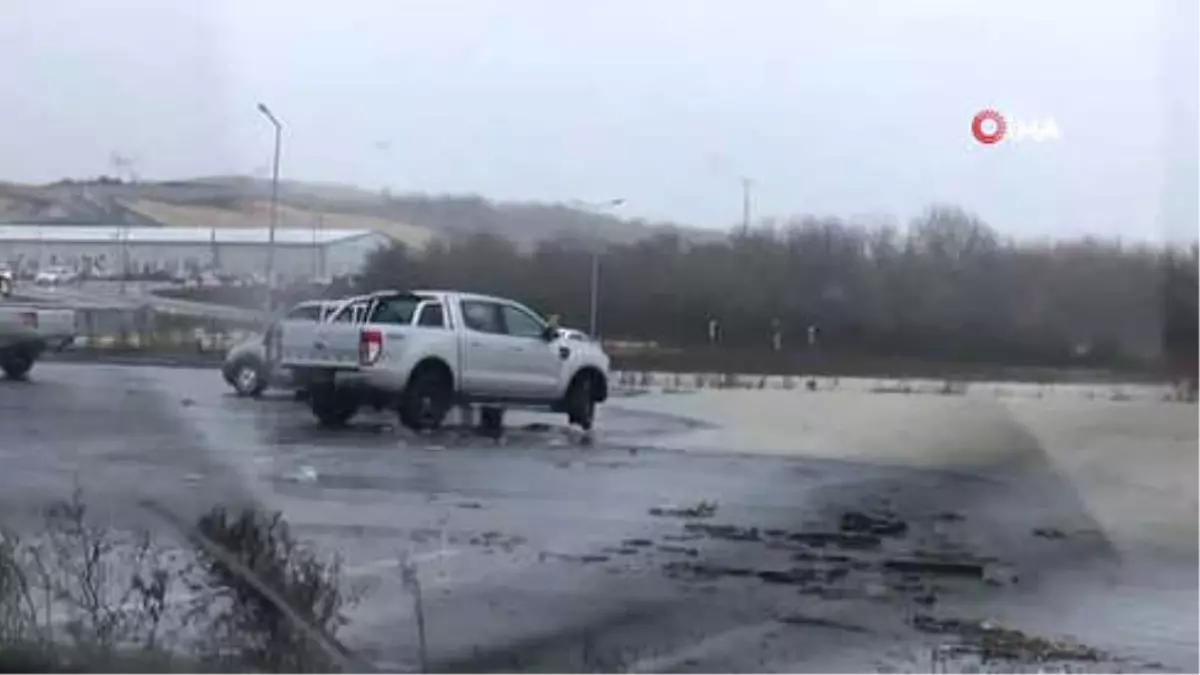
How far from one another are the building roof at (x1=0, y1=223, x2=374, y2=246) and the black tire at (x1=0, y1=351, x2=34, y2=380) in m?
0.72

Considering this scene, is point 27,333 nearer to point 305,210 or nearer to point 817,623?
point 305,210

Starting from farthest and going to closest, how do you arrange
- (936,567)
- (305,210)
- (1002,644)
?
(936,567) < (1002,644) < (305,210)

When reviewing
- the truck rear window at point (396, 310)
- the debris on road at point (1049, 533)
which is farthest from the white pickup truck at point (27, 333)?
the debris on road at point (1049, 533)

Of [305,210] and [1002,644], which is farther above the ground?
[305,210]

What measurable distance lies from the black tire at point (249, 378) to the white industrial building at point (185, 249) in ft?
1.50

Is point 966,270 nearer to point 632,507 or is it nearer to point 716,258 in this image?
point 716,258

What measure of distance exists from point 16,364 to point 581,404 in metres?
2.51

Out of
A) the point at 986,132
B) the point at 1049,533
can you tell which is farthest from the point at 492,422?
the point at 986,132

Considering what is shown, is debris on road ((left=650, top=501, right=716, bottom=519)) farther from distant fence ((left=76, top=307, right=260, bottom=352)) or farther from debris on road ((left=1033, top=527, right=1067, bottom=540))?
distant fence ((left=76, top=307, right=260, bottom=352))

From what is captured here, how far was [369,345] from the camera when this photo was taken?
9664 mm

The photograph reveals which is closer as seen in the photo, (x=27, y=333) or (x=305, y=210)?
(x=305, y=210)

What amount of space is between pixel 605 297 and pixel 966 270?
1414 mm

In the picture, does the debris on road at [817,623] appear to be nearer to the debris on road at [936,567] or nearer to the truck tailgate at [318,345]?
the debris on road at [936,567]

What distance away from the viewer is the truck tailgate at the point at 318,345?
9.35 m
